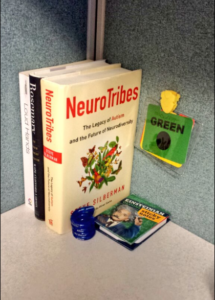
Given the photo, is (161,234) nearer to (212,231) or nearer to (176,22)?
(212,231)

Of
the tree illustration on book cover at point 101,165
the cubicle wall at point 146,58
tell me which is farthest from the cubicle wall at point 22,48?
the tree illustration on book cover at point 101,165

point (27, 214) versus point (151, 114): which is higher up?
point (151, 114)

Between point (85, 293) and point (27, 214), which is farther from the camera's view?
point (27, 214)

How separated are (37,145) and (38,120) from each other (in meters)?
0.05

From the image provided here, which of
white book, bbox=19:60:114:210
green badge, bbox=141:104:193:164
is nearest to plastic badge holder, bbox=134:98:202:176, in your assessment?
green badge, bbox=141:104:193:164

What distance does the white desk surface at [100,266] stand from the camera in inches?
19.9

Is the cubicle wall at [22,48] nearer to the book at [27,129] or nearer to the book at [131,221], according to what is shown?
the book at [27,129]

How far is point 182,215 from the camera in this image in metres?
0.63

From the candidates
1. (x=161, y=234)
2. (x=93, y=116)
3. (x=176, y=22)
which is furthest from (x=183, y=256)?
(x=176, y=22)

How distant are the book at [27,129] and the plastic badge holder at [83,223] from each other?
105mm

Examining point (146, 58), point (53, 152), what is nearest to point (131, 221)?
point (53, 152)

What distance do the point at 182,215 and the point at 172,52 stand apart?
0.29 meters

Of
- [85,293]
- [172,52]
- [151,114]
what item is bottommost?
[85,293]

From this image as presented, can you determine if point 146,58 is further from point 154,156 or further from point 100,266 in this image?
point 100,266
